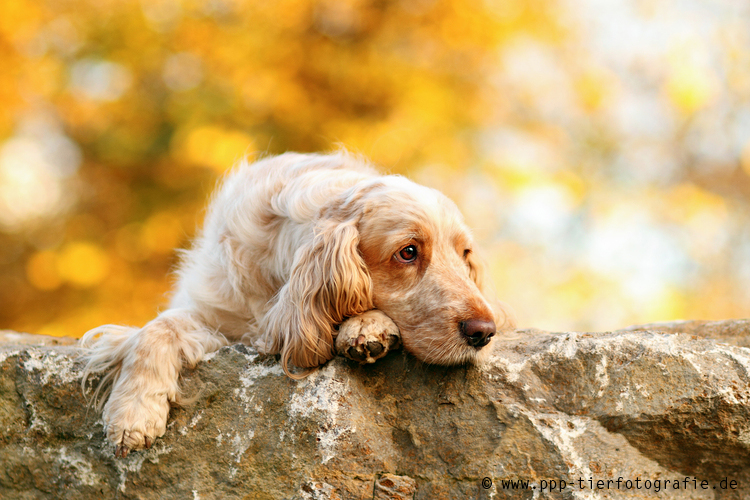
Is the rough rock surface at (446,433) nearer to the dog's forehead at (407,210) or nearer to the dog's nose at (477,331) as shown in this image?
the dog's nose at (477,331)

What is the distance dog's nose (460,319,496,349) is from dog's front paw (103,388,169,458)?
1615 millimetres

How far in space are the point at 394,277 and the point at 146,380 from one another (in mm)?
1448

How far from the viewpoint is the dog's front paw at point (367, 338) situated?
3.56 m

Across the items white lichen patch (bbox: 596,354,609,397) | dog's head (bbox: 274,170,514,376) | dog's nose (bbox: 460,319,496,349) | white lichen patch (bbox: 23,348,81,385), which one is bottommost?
white lichen patch (bbox: 23,348,81,385)

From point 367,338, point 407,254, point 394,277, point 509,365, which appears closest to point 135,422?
point 367,338

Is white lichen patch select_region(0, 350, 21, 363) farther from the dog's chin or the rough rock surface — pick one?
the dog's chin

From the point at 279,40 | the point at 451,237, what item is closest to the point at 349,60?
the point at 279,40

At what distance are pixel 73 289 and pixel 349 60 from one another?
214 inches

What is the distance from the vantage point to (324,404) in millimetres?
3461

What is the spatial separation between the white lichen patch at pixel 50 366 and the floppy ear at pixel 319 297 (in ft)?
3.56

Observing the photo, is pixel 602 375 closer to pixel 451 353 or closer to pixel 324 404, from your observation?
pixel 451 353

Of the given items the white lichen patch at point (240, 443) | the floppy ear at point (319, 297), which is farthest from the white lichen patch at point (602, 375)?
the white lichen patch at point (240, 443)

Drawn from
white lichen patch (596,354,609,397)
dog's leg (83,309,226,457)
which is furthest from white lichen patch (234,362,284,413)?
white lichen patch (596,354,609,397)

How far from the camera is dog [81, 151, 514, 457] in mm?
3584
